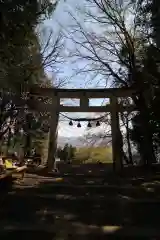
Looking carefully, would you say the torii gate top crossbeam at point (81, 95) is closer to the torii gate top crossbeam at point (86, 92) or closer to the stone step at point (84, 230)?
the torii gate top crossbeam at point (86, 92)

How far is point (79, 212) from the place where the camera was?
668cm

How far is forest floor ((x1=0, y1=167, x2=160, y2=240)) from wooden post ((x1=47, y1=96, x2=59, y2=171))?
4886mm

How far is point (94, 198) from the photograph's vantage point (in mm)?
7957

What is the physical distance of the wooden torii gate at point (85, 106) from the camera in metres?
15.1

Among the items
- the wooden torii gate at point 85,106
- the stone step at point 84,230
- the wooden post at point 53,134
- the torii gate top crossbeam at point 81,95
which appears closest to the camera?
the stone step at point 84,230

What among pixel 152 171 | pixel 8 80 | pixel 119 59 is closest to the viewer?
pixel 8 80

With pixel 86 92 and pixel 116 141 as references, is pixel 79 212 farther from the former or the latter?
pixel 86 92

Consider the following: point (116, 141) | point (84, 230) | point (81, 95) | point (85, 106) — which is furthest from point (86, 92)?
point (84, 230)

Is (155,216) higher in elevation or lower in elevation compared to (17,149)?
lower

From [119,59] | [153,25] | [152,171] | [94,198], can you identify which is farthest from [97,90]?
[94,198]

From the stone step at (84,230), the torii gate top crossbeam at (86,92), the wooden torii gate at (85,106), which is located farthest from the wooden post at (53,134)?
the stone step at (84,230)

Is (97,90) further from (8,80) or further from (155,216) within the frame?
(155,216)

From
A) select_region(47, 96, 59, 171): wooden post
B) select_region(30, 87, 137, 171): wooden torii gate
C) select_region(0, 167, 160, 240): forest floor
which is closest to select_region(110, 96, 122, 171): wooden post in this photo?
select_region(30, 87, 137, 171): wooden torii gate

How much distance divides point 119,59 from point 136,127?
4877 millimetres
